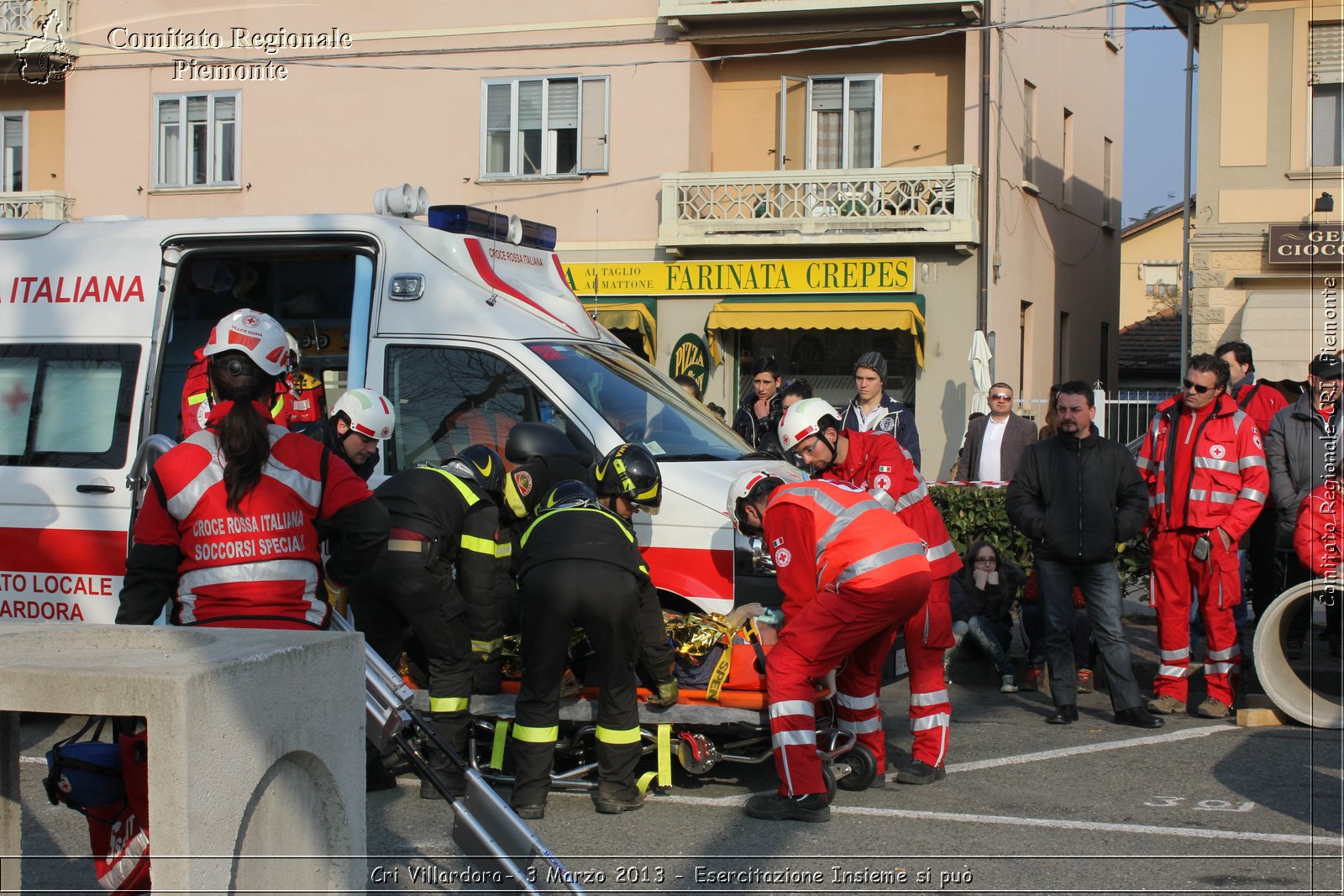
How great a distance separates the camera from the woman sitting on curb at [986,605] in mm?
8750

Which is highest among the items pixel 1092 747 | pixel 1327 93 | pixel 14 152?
pixel 14 152

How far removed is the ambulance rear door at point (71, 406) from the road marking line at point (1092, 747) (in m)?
4.35

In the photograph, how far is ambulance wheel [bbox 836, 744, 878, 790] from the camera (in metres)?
6.27

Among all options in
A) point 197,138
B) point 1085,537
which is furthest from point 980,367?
point 197,138

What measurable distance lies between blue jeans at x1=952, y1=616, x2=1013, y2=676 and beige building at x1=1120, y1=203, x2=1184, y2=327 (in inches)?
1101

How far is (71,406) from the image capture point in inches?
295

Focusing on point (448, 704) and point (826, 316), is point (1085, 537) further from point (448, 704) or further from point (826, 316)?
point (826, 316)

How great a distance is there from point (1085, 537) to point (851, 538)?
2391 millimetres

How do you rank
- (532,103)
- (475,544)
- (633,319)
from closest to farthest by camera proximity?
(475,544) < (633,319) < (532,103)

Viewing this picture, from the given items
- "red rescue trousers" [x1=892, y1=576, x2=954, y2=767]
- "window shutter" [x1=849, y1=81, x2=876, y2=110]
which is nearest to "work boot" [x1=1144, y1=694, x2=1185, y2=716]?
"red rescue trousers" [x1=892, y1=576, x2=954, y2=767]

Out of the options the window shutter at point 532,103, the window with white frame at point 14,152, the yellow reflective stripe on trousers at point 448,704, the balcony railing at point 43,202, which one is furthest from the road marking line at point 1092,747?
the window with white frame at point 14,152

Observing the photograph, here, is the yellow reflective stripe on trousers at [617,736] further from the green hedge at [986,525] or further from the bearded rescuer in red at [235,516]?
the green hedge at [986,525]

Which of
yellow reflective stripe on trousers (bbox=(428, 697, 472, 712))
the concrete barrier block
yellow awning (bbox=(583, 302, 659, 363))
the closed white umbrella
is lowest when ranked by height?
yellow reflective stripe on trousers (bbox=(428, 697, 472, 712))

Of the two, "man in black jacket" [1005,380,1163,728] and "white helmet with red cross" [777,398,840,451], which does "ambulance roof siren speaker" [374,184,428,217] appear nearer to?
"white helmet with red cross" [777,398,840,451]
